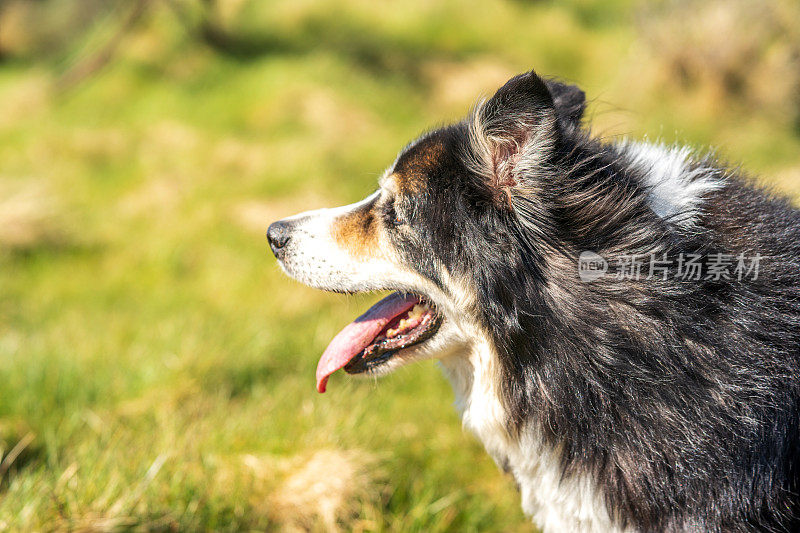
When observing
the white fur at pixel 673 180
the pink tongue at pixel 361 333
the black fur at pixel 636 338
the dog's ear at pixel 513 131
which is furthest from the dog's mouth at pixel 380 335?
the white fur at pixel 673 180

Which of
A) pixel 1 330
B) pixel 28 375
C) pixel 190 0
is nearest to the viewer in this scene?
pixel 28 375

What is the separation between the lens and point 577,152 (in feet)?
6.50

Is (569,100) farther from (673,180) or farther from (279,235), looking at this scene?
(279,235)

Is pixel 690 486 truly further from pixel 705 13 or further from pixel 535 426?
pixel 705 13

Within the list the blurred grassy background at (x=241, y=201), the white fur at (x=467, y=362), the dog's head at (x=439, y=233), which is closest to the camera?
the dog's head at (x=439, y=233)

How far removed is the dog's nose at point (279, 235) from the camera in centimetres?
247

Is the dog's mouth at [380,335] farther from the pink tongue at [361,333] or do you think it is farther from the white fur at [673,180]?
the white fur at [673,180]

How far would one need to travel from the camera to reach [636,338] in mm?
1960

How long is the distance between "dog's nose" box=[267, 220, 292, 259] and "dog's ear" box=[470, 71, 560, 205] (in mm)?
799

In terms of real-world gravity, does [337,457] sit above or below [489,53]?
below

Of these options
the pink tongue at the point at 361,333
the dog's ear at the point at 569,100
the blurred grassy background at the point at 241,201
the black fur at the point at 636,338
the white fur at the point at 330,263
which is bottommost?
the blurred grassy background at the point at 241,201

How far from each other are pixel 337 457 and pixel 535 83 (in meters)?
1.80

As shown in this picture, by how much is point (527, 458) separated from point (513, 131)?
1.05 meters

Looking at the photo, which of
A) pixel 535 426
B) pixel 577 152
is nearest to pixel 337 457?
pixel 535 426
